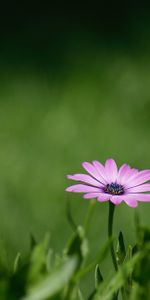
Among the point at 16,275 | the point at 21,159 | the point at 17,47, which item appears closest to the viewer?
the point at 16,275

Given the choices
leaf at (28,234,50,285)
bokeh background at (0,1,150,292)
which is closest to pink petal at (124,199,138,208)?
leaf at (28,234,50,285)

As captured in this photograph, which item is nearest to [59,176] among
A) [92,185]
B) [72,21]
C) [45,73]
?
[45,73]

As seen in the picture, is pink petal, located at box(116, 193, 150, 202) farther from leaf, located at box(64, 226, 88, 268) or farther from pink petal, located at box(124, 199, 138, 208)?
leaf, located at box(64, 226, 88, 268)

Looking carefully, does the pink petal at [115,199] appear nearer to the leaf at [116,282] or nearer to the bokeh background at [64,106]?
the leaf at [116,282]

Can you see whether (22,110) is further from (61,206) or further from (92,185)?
(92,185)

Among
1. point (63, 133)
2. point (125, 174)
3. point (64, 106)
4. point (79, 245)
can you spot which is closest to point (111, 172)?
point (125, 174)
